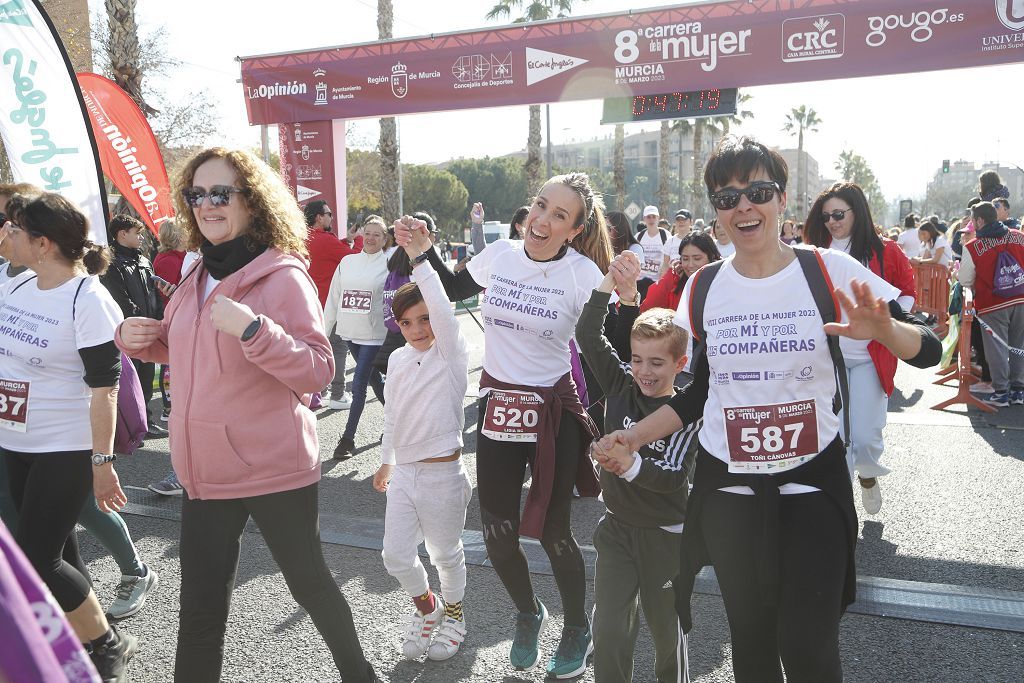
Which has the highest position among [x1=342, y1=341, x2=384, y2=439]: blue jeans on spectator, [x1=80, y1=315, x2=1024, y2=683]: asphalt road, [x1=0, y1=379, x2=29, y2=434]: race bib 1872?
[x1=0, y1=379, x2=29, y2=434]: race bib 1872

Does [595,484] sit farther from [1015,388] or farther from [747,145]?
[1015,388]

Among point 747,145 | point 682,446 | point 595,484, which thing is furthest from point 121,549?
point 747,145

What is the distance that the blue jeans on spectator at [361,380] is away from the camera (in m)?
7.13

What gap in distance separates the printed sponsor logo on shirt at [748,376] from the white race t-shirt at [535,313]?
111cm

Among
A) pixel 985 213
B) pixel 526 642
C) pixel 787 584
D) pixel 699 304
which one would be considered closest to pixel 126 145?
pixel 526 642

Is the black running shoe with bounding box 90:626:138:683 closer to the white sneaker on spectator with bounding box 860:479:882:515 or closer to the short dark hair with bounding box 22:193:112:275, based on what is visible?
the short dark hair with bounding box 22:193:112:275

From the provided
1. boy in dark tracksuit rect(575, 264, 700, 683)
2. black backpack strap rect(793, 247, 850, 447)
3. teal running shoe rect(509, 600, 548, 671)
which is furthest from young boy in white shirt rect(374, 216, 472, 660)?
black backpack strap rect(793, 247, 850, 447)

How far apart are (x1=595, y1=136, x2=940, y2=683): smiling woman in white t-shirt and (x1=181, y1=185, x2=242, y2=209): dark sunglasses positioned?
1519 millimetres

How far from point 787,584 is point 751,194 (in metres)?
1.13

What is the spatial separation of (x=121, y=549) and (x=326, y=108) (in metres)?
11.9

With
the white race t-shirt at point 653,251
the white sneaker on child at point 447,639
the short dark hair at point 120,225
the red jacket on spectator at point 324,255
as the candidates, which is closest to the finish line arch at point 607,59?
the white race t-shirt at point 653,251

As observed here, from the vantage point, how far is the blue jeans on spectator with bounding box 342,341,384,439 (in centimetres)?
713

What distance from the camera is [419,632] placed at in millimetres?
3510

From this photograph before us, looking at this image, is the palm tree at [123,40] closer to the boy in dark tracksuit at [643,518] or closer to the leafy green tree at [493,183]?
the boy in dark tracksuit at [643,518]
